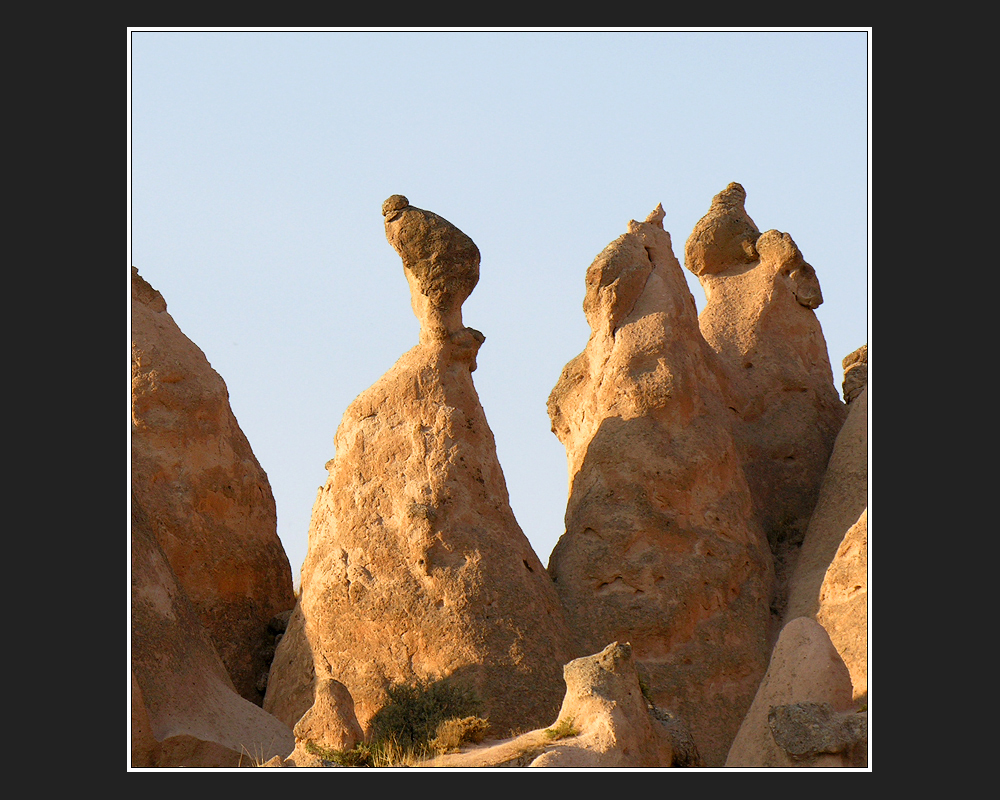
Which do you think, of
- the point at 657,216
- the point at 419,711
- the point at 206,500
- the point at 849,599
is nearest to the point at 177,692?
the point at 419,711

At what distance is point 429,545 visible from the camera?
20.2 m

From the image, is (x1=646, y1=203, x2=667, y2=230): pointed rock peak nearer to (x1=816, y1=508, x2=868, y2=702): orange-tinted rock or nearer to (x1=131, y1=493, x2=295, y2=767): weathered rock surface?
(x1=816, y1=508, x2=868, y2=702): orange-tinted rock

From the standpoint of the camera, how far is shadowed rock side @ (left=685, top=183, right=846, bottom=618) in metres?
24.1

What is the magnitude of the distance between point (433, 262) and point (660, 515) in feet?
14.0

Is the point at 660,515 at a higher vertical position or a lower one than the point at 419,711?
higher

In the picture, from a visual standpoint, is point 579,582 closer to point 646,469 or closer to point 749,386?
point 646,469

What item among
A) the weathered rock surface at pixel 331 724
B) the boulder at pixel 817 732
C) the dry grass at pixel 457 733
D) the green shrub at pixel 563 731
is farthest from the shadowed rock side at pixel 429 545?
the boulder at pixel 817 732

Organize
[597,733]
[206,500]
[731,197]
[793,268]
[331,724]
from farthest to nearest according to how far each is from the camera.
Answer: [731,197] < [793,268] < [206,500] < [331,724] < [597,733]

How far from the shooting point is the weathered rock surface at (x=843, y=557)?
19.6m

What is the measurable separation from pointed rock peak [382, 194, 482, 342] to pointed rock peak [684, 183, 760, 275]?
6387mm

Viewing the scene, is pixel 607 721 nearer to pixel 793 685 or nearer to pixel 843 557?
pixel 793 685

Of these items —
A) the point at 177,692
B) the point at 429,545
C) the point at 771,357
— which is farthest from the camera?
the point at 771,357

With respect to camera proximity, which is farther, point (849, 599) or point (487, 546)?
point (487, 546)
